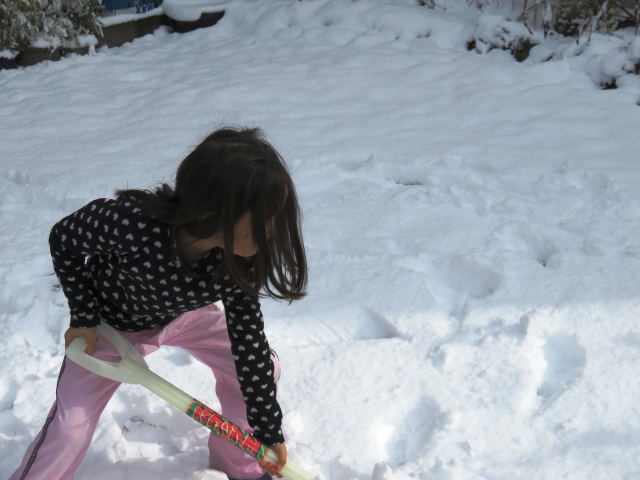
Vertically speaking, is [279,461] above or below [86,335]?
below

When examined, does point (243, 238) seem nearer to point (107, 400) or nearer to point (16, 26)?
point (107, 400)

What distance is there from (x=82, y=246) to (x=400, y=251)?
1020 mm

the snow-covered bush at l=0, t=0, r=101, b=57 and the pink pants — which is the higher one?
the snow-covered bush at l=0, t=0, r=101, b=57

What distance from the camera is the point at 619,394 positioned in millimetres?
1354

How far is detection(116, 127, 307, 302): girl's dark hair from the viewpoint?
94 centimetres

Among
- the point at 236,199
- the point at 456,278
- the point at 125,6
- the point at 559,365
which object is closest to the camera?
the point at 236,199

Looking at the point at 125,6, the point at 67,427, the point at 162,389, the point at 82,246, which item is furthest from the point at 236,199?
the point at 125,6

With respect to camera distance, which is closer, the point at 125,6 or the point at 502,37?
the point at 502,37

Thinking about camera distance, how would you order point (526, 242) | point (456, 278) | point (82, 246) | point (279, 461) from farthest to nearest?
point (526, 242)
point (456, 278)
point (279, 461)
point (82, 246)

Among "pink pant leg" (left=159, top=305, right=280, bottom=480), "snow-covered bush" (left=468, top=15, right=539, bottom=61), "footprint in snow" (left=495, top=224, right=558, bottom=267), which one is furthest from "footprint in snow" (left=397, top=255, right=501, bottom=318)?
"snow-covered bush" (left=468, top=15, right=539, bottom=61)

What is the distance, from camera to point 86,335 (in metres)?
1.12

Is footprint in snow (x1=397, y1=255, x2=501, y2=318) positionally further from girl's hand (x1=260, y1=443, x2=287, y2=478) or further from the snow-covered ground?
girl's hand (x1=260, y1=443, x2=287, y2=478)

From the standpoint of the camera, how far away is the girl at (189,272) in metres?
0.95

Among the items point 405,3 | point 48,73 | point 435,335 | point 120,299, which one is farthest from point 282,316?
point 405,3
